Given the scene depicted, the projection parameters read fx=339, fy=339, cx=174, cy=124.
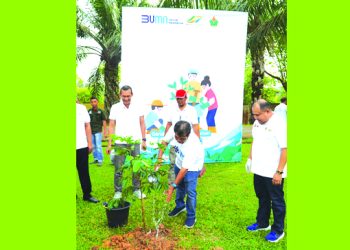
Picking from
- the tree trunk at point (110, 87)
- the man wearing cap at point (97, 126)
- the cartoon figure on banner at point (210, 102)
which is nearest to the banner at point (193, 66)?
the cartoon figure on banner at point (210, 102)

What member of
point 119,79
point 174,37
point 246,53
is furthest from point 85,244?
point 246,53

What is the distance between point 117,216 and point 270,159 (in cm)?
164

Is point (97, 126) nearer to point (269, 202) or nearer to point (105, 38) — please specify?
point (105, 38)

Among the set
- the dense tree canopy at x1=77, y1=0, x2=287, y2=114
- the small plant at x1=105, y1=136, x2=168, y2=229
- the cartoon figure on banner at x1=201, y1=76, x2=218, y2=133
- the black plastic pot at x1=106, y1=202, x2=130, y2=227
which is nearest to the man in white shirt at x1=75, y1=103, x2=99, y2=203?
the dense tree canopy at x1=77, y1=0, x2=287, y2=114

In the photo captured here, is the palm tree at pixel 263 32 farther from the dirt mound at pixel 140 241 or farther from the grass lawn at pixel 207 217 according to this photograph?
the dirt mound at pixel 140 241

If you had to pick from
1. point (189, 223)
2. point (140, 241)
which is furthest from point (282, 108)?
point (140, 241)

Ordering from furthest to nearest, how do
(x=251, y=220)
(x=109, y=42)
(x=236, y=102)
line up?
(x=236, y=102) → (x=109, y=42) → (x=251, y=220)

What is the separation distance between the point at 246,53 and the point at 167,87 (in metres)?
1.37

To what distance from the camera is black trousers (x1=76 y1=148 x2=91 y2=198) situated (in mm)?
3982

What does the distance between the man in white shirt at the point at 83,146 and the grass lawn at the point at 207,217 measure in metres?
0.18

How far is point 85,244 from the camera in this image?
10.8ft

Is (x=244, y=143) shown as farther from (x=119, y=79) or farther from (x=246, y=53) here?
(x=119, y=79)

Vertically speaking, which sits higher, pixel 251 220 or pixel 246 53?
pixel 246 53

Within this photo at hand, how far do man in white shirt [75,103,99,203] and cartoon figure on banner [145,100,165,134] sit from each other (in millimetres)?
1465
